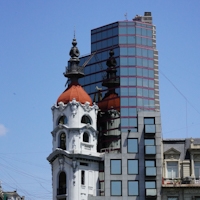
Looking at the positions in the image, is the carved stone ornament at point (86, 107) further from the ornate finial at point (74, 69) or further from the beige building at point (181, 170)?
the beige building at point (181, 170)

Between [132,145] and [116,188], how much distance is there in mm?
7490

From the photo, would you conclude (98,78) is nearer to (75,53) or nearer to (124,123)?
(124,123)

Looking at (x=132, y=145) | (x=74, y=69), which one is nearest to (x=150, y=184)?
(x=132, y=145)

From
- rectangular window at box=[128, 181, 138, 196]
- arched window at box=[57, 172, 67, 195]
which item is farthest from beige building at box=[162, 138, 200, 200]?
arched window at box=[57, 172, 67, 195]

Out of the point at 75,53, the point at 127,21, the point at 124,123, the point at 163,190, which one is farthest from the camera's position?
the point at 127,21

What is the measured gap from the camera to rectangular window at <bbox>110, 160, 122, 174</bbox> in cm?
11688

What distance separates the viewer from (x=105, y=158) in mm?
117812

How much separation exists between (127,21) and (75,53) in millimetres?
52187

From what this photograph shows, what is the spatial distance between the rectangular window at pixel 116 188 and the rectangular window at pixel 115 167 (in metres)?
1.77

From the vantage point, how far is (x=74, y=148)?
117 m

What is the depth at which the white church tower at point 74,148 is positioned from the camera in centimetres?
11612

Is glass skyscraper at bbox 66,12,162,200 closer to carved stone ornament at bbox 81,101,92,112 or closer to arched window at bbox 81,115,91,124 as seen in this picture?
arched window at bbox 81,115,91,124

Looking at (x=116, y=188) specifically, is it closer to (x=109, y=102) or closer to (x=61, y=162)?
(x=61, y=162)

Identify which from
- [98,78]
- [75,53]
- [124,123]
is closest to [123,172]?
[75,53]
